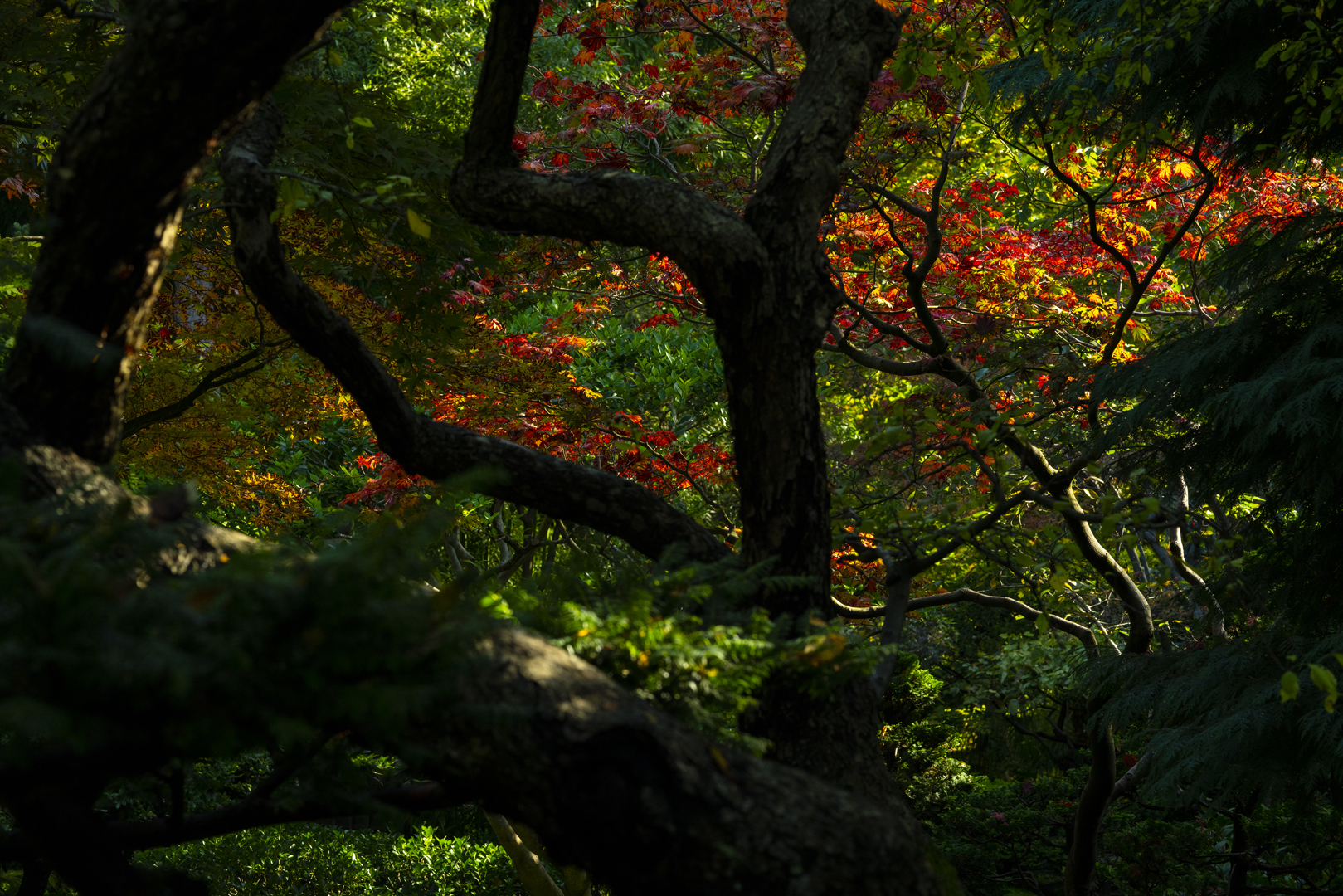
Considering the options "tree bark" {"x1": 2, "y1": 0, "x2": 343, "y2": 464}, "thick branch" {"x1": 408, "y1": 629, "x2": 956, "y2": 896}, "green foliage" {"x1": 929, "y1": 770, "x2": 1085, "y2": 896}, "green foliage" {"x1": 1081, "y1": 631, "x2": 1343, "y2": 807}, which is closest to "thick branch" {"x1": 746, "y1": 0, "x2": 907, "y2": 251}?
"tree bark" {"x1": 2, "y1": 0, "x2": 343, "y2": 464}

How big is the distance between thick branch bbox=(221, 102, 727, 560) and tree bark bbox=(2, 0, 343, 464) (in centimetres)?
120

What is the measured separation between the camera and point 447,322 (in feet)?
19.7

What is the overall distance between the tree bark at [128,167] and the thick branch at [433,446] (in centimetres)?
120

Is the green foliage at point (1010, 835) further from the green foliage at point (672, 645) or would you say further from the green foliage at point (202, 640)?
the green foliage at point (202, 640)

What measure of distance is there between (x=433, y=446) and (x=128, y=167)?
159 centimetres

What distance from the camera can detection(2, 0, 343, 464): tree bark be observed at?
6.45 feet

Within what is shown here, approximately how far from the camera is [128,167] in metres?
2.01

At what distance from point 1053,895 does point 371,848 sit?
18.3 ft

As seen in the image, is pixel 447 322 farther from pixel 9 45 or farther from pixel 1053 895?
pixel 1053 895

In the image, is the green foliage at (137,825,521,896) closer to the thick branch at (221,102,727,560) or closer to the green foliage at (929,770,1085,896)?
the green foliage at (929,770,1085,896)

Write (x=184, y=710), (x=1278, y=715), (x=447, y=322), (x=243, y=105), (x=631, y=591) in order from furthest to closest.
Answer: (x=447, y=322)
(x=1278, y=715)
(x=631, y=591)
(x=243, y=105)
(x=184, y=710)

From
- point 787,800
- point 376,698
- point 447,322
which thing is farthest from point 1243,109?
point 376,698

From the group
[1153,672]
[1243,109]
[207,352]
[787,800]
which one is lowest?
[787,800]

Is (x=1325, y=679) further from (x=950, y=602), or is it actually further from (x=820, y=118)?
(x=950, y=602)
